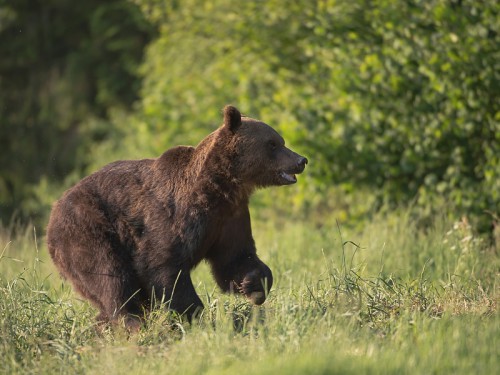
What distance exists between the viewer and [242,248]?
6.41 m

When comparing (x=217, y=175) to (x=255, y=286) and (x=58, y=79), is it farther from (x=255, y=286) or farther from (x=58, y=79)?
(x=58, y=79)

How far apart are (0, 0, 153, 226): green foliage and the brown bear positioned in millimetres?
13800

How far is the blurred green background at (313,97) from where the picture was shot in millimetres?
Answer: 10133

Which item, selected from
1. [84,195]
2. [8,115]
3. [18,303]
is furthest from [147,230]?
[8,115]

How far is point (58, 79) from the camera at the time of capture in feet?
75.3

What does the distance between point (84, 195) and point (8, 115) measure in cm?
1526

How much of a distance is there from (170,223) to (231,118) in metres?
0.92

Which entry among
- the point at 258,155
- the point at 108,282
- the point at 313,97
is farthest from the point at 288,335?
the point at 313,97

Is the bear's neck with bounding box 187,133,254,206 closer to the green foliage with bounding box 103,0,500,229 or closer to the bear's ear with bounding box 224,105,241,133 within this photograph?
the bear's ear with bounding box 224,105,241,133

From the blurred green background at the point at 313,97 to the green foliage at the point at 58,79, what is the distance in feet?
0.17

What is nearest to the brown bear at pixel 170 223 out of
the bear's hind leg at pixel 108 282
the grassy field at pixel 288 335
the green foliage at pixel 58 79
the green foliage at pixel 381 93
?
the bear's hind leg at pixel 108 282

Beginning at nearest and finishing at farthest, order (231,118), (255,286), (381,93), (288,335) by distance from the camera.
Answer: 1. (288,335)
2. (255,286)
3. (231,118)
4. (381,93)

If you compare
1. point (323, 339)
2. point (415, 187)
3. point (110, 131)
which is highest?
point (323, 339)

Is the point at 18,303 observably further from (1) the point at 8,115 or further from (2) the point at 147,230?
(1) the point at 8,115
